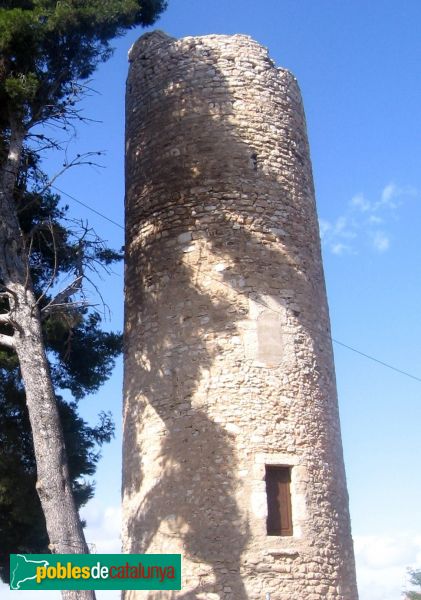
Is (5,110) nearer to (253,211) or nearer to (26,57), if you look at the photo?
(26,57)

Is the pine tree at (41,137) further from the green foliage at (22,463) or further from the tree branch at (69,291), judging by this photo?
the green foliage at (22,463)

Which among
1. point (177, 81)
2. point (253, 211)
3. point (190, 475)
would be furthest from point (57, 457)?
point (177, 81)

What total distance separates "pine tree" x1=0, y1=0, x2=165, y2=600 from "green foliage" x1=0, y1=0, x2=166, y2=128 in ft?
0.04

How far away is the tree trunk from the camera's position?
7.46 m

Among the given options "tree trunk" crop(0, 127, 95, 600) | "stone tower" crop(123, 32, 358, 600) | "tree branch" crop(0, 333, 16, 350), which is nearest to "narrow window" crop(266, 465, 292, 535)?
"stone tower" crop(123, 32, 358, 600)

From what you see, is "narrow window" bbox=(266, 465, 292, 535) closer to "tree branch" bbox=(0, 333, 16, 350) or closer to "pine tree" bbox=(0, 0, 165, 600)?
"pine tree" bbox=(0, 0, 165, 600)

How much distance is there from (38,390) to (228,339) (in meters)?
2.42

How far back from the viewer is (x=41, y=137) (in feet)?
32.9

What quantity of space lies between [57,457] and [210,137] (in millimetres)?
4876

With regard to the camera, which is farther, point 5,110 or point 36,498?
point 36,498

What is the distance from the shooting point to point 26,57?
945cm

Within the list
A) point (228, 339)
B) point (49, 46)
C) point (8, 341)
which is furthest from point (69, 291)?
point (49, 46)

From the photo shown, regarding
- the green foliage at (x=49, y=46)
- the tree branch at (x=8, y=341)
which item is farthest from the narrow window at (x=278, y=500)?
the green foliage at (x=49, y=46)

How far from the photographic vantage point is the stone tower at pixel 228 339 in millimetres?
8461
